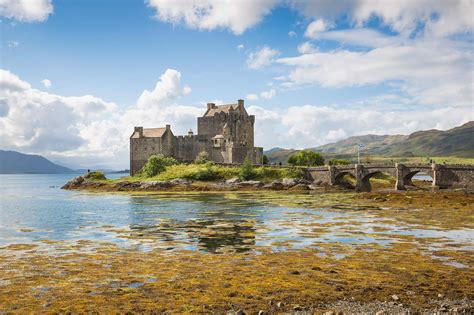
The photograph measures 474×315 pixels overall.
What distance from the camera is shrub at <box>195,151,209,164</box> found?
344 ft

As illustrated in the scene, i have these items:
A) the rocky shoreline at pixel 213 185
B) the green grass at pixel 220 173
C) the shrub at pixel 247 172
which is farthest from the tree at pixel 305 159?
the shrub at pixel 247 172

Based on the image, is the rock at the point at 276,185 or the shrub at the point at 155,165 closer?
the rock at the point at 276,185

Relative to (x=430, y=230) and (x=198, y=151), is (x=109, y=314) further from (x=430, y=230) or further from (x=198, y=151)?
(x=198, y=151)

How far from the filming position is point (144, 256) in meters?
24.2

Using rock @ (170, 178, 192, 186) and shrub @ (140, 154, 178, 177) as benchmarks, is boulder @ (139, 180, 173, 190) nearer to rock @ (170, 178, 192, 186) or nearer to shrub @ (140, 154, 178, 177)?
rock @ (170, 178, 192, 186)

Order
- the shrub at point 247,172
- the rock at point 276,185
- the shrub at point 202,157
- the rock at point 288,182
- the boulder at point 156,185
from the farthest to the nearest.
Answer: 1. the shrub at point 202,157
2. the shrub at point 247,172
3. the boulder at point 156,185
4. the rock at point 288,182
5. the rock at point 276,185

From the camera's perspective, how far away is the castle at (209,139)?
4338 inches

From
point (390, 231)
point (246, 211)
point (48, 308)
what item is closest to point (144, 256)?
point (48, 308)

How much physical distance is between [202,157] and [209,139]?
25.2 feet

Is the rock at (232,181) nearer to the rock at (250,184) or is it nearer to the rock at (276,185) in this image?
the rock at (250,184)

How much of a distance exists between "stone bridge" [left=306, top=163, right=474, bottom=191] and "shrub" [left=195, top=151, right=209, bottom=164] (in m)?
24.5

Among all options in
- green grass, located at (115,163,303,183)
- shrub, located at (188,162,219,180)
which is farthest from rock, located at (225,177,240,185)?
shrub, located at (188,162,219,180)

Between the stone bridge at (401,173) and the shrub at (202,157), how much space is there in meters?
24.5

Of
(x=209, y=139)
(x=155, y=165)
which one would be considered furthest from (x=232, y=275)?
(x=209, y=139)
